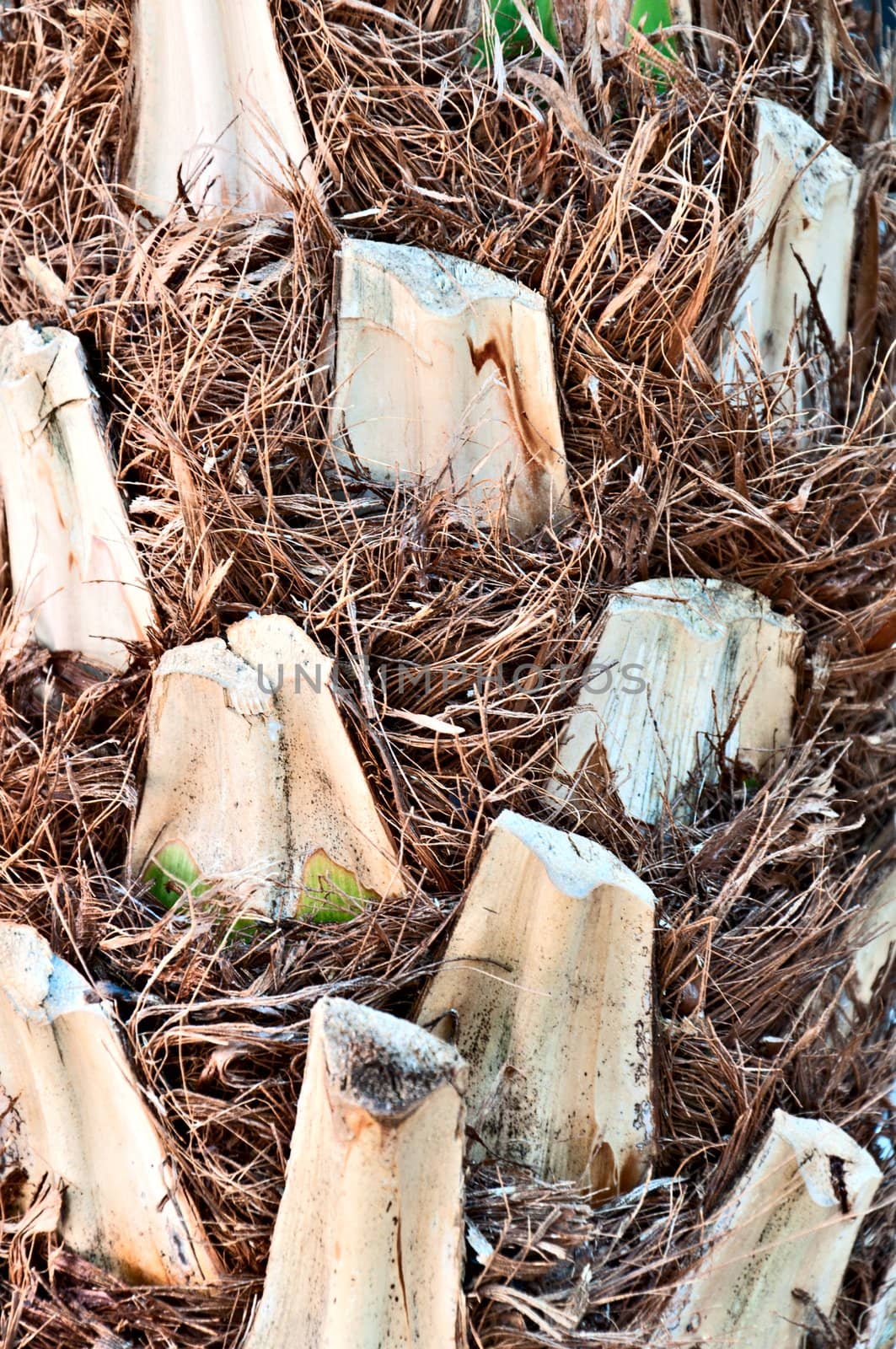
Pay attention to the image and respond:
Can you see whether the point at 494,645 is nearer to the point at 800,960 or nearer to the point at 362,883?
the point at 362,883

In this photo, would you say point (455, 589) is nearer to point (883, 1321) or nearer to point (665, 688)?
point (665, 688)

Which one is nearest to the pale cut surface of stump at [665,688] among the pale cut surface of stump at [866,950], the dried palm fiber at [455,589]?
the dried palm fiber at [455,589]

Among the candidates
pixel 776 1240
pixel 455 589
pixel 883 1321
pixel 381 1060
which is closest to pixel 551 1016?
pixel 381 1060

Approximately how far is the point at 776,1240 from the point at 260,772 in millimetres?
679

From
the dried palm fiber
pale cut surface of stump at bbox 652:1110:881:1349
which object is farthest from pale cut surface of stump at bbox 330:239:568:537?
pale cut surface of stump at bbox 652:1110:881:1349

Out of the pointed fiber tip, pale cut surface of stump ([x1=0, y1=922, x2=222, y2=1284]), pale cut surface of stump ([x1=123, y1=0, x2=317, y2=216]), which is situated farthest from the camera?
pale cut surface of stump ([x1=123, y1=0, x2=317, y2=216])

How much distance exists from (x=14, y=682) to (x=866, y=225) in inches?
45.2

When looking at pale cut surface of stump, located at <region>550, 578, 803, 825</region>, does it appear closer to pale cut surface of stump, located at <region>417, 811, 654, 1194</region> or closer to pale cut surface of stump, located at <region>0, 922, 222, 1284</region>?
pale cut surface of stump, located at <region>417, 811, 654, 1194</region>

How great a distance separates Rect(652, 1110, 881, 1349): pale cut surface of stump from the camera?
1.05 metres

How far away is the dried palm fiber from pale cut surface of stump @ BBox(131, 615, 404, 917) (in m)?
0.03

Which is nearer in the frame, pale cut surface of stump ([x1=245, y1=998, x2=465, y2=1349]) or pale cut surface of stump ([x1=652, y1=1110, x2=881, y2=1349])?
pale cut surface of stump ([x1=245, y1=998, x2=465, y2=1349])

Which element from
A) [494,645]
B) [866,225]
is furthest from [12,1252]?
[866,225]

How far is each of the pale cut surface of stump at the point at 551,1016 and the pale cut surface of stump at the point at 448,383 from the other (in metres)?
0.35

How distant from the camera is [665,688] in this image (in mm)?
1155
